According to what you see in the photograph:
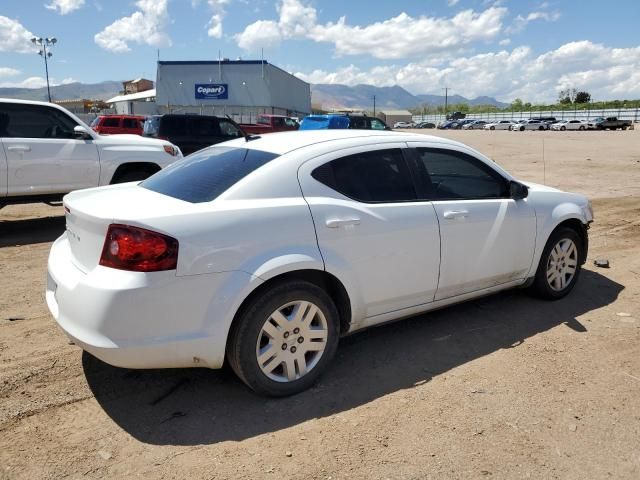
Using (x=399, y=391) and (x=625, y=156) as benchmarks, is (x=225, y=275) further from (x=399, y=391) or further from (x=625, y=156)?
(x=625, y=156)

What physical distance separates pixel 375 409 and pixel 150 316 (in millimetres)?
1436

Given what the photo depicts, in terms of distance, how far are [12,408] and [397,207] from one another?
2.73 m

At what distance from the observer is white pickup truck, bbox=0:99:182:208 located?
7332 mm

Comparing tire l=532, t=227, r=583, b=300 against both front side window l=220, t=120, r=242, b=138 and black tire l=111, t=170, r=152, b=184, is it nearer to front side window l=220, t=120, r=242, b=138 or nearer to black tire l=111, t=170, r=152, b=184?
black tire l=111, t=170, r=152, b=184

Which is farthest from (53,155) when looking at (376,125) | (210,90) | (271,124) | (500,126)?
(500,126)

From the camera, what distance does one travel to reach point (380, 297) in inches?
142

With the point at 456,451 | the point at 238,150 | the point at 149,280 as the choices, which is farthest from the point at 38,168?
the point at 456,451

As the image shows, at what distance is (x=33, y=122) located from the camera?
297 inches

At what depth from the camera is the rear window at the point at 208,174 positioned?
3248 mm

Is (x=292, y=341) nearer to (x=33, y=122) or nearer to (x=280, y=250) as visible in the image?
(x=280, y=250)

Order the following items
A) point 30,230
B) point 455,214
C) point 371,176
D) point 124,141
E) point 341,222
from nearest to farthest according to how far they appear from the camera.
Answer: point 341,222 < point 371,176 < point 455,214 < point 30,230 < point 124,141

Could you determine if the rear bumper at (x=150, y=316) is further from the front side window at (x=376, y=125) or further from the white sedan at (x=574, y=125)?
the white sedan at (x=574, y=125)

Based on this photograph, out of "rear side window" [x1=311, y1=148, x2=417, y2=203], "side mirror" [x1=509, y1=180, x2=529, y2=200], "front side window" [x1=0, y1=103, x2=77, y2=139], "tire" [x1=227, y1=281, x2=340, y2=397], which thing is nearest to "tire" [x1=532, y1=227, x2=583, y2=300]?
"side mirror" [x1=509, y1=180, x2=529, y2=200]

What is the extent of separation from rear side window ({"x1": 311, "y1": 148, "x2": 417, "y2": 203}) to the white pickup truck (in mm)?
5601
